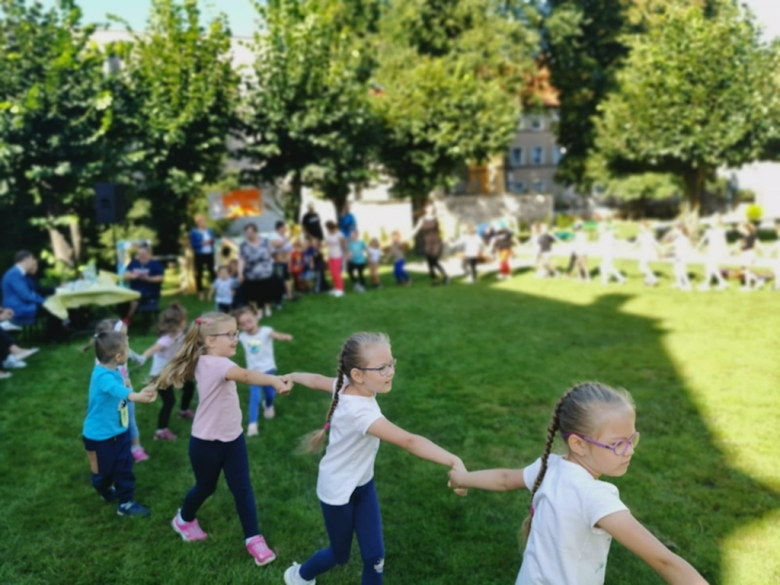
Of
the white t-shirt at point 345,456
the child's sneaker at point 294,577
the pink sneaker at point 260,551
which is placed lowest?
the pink sneaker at point 260,551

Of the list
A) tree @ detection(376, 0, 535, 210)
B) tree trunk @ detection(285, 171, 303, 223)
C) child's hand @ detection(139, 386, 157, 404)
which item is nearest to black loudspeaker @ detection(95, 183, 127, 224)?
tree trunk @ detection(285, 171, 303, 223)

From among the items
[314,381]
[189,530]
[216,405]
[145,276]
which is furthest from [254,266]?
[314,381]

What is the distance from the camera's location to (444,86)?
2519 cm

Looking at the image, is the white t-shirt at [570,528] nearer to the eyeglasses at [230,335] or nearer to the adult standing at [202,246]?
the eyeglasses at [230,335]

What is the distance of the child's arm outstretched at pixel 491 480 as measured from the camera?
268 centimetres

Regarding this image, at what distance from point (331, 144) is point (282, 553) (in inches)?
626

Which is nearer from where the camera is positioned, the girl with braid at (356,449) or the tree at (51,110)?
the girl with braid at (356,449)

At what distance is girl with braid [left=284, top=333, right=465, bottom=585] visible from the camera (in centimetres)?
328

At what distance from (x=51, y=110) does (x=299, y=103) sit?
23.0 ft

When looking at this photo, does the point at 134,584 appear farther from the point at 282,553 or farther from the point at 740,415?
the point at 740,415

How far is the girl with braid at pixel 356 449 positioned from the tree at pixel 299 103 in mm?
16281

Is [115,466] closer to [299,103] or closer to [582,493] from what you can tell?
[582,493]

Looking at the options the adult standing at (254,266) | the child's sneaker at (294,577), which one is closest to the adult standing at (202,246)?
the adult standing at (254,266)

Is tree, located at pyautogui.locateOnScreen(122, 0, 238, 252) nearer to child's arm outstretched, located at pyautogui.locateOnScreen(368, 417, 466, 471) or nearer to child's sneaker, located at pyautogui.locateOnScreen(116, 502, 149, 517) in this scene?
child's sneaker, located at pyautogui.locateOnScreen(116, 502, 149, 517)
